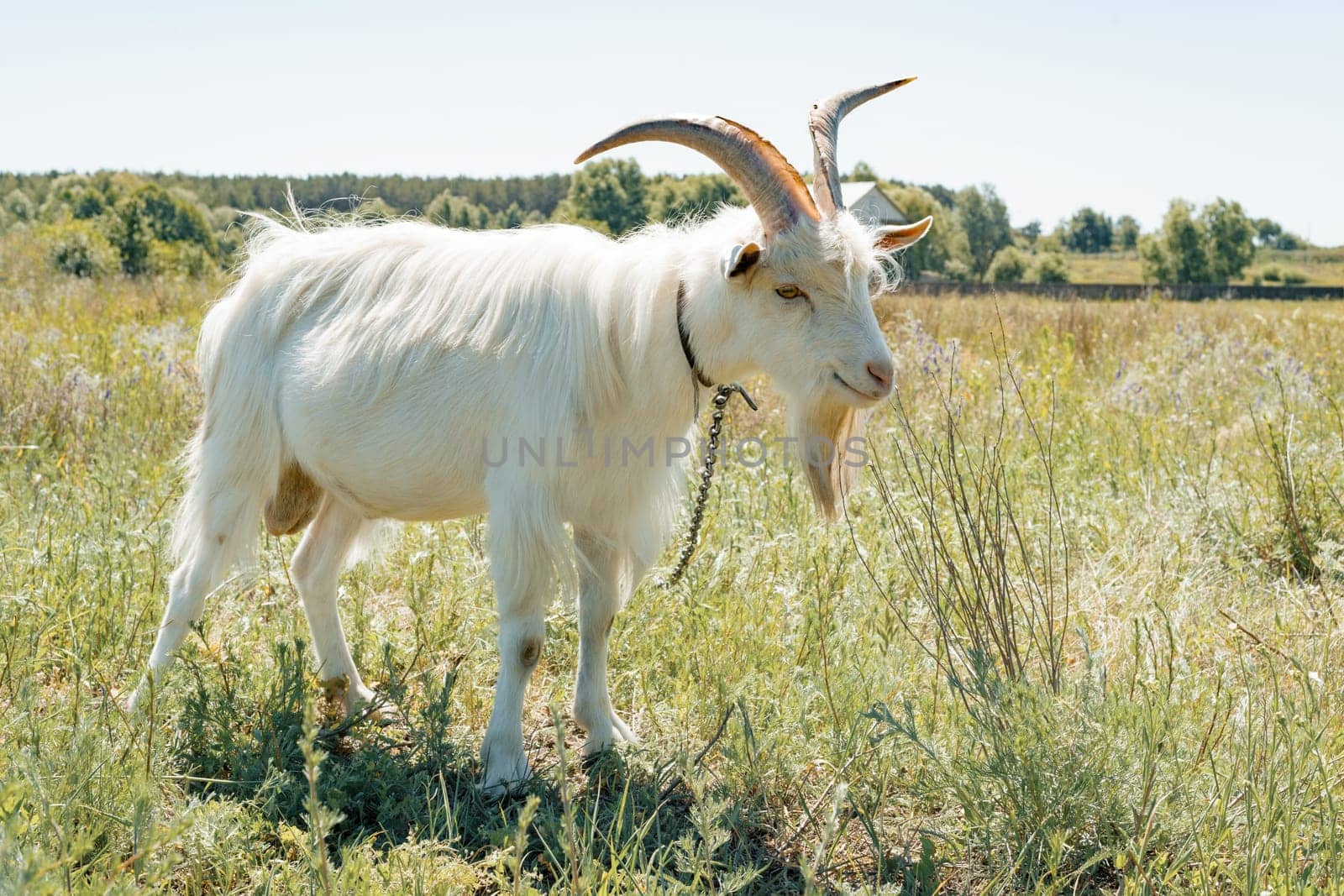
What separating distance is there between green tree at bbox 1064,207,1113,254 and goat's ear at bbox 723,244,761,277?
160849 millimetres

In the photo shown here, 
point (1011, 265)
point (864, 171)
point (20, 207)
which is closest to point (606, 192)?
point (864, 171)

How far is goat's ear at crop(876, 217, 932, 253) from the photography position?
286cm

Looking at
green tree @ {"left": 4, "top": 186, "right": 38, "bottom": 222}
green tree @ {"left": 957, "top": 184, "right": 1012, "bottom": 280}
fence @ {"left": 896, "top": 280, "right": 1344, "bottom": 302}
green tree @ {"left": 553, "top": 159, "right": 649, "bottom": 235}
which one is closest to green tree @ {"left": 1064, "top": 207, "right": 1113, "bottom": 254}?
green tree @ {"left": 957, "top": 184, "right": 1012, "bottom": 280}

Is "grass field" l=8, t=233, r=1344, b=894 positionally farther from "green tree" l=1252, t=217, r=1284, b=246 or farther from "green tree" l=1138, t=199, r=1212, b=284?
"green tree" l=1252, t=217, r=1284, b=246

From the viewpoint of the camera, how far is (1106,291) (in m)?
19.7

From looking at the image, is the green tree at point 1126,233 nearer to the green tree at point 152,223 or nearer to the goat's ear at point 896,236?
the green tree at point 152,223

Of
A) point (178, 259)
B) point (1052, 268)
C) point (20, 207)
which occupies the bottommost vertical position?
point (178, 259)

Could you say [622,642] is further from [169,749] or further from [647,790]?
[169,749]

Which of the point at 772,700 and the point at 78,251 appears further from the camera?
the point at 78,251

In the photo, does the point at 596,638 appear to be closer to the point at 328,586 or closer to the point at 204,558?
the point at 328,586

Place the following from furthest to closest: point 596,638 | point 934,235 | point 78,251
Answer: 1. point 934,235
2. point 78,251
3. point 596,638

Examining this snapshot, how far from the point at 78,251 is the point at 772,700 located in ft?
72.4

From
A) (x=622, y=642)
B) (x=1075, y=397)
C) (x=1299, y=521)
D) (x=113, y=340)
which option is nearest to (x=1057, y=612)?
(x=1299, y=521)

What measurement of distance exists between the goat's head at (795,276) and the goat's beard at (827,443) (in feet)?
0.17
